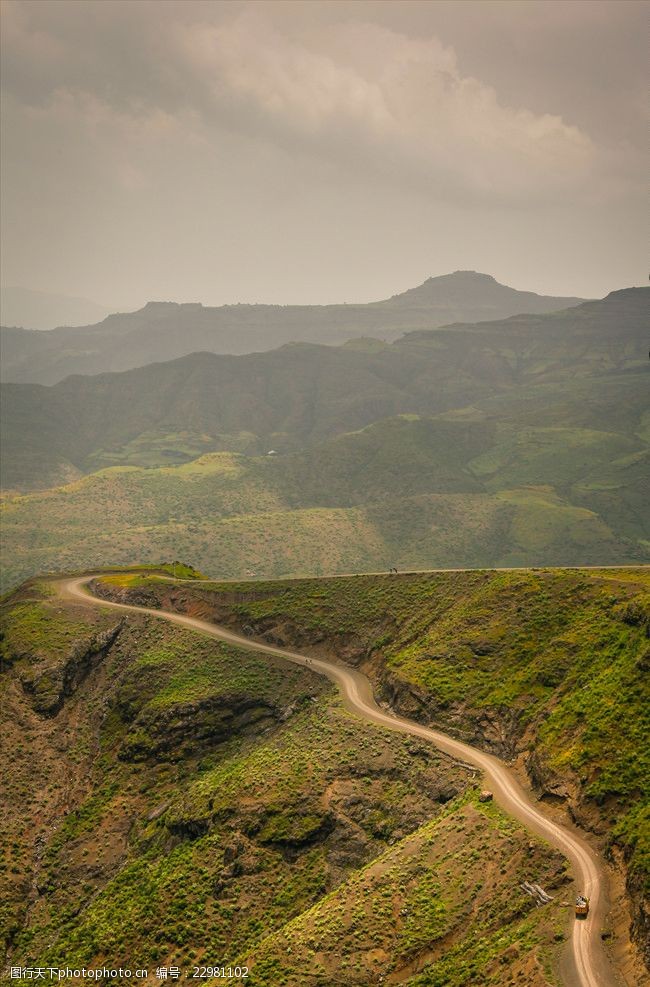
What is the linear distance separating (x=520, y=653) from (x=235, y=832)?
28.2 m

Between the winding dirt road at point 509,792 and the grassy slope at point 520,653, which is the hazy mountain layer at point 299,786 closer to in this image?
the grassy slope at point 520,653

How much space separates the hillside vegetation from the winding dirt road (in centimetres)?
134

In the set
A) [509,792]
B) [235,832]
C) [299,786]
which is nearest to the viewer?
[509,792]

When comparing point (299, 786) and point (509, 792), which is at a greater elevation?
point (509, 792)

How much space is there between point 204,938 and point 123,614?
49.2 meters

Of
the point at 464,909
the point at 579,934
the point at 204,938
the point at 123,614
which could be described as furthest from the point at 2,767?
the point at 579,934

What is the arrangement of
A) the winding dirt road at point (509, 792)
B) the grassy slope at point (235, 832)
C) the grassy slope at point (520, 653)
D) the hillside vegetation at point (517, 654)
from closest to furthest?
the winding dirt road at point (509, 792) → the grassy slope at point (235, 832) → the hillside vegetation at point (517, 654) → the grassy slope at point (520, 653)

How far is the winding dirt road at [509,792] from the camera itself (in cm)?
4172

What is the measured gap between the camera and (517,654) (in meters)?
75.8

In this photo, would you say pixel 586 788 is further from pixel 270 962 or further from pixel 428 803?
pixel 270 962

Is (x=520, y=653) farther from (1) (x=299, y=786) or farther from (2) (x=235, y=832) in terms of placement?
(2) (x=235, y=832)

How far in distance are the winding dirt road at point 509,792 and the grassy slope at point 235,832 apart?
1.42 metres

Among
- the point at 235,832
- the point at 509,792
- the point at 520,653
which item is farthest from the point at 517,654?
the point at 235,832

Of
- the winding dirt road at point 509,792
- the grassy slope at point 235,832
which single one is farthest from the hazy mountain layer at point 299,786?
the winding dirt road at point 509,792
